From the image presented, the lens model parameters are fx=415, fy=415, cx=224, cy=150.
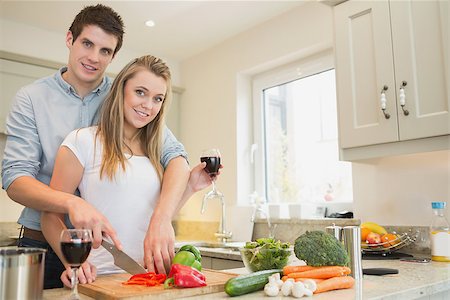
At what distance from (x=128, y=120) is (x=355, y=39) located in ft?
4.30

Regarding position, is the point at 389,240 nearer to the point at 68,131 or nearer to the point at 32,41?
the point at 68,131

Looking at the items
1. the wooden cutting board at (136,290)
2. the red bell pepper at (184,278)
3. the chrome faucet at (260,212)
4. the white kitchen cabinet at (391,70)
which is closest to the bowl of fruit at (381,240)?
the white kitchen cabinet at (391,70)

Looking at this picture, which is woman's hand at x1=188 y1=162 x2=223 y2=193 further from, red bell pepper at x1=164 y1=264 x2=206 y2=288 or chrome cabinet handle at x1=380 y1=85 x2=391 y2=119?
chrome cabinet handle at x1=380 y1=85 x2=391 y2=119

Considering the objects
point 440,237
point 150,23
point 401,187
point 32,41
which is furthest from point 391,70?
point 32,41

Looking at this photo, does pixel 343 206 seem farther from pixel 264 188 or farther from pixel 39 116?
pixel 39 116

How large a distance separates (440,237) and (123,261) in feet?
4.57

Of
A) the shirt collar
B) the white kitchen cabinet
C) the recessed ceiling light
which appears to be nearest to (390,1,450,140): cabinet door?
the white kitchen cabinet

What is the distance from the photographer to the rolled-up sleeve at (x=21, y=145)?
1339 millimetres

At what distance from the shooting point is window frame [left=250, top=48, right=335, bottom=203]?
3216 mm

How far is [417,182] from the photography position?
86.0 inches

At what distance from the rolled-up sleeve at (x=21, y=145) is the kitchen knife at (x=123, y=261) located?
392 millimetres

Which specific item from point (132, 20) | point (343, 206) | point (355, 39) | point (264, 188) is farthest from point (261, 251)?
point (132, 20)

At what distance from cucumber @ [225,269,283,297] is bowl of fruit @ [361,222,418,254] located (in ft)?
3.40

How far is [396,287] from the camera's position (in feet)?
3.96
